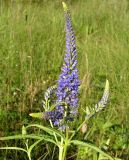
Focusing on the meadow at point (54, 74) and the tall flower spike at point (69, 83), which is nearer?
the tall flower spike at point (69, 83)

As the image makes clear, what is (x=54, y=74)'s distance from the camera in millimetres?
4652

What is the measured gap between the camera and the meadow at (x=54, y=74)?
3.19m

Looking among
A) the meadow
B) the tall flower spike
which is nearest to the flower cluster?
the tall flower spike

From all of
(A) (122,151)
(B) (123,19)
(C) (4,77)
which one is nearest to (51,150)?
(A) (122,151)

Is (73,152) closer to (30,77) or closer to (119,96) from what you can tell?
(119,96)

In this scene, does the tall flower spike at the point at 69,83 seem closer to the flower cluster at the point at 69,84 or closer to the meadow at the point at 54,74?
the flower cluster at the point at 69,84

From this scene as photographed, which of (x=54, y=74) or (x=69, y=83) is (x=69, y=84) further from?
(x=54, y=74)

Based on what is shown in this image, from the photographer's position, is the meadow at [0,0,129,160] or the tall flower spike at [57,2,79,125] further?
the meadow at [0,0,129,160]

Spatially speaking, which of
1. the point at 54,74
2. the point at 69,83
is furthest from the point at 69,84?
the point at 54,74

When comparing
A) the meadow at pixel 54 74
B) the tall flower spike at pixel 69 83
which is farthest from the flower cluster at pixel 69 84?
the meadow at pixel 54 74

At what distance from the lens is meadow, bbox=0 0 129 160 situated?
319cm

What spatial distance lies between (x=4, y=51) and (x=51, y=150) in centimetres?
220

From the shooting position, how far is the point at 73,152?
3.09 m

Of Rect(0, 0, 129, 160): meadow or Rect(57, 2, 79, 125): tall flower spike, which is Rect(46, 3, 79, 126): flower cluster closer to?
Rect(57, 2, 79, 125): tall flower spike
